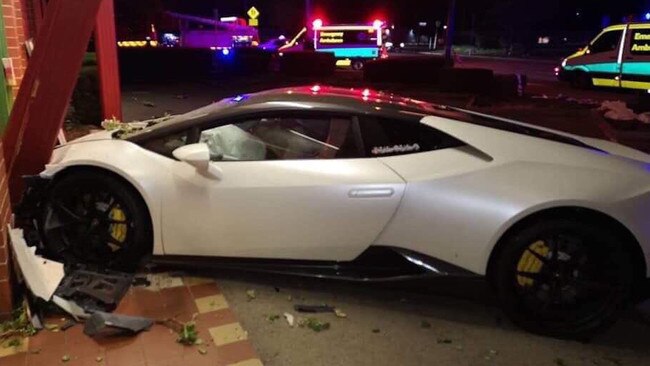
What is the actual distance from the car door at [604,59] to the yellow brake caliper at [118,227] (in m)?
17.2

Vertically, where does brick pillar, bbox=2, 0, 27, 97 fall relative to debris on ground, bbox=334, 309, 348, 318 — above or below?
Answer: above

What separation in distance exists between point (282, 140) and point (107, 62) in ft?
19.4

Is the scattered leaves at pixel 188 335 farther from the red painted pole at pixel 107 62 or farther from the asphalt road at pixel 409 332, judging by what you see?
the red painted pole at pixel 107 62

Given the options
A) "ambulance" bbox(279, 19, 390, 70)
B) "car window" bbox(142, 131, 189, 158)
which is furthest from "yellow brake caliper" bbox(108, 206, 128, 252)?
"ambulance" bbox(279, 19, 390, 70)

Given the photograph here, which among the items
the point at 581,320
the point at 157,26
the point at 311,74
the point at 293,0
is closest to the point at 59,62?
the point at 581,320

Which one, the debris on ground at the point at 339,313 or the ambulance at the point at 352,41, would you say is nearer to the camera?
the debris on ground at the point at 339,313

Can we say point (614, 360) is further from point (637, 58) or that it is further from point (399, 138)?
point (637, 58)

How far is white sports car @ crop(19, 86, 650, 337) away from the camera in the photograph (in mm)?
3680

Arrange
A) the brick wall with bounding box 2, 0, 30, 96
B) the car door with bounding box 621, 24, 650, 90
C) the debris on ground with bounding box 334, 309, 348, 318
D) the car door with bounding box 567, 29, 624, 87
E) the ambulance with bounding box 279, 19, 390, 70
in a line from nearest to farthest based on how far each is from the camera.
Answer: the debris on ground with bounding box 334, 309, 348, 318 < the brick wall with bounding box 2, 0, 30, 96 < the car door with bounding box 621, 24, 650, 90 < the car door with bounding box 567, 29, 624, 87 < the ambulance with bounding box 279, 19, 390, 70

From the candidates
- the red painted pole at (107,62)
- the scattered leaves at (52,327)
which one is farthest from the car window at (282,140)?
the red painted pole at (107,62)

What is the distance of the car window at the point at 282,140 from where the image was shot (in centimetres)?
404

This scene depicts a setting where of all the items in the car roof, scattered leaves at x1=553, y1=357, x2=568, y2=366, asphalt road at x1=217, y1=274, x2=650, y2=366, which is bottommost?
scattered leaves at x1=553, y1=357, x2=568, y2=366

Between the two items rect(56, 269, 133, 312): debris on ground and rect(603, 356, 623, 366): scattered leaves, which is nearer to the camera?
rect(603, 356, 623, 366): scattered leaves

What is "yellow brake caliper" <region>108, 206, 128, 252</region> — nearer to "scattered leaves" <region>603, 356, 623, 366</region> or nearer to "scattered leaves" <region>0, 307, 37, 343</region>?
"scattered leaves" <region>0, 307, 37, 343</region>
